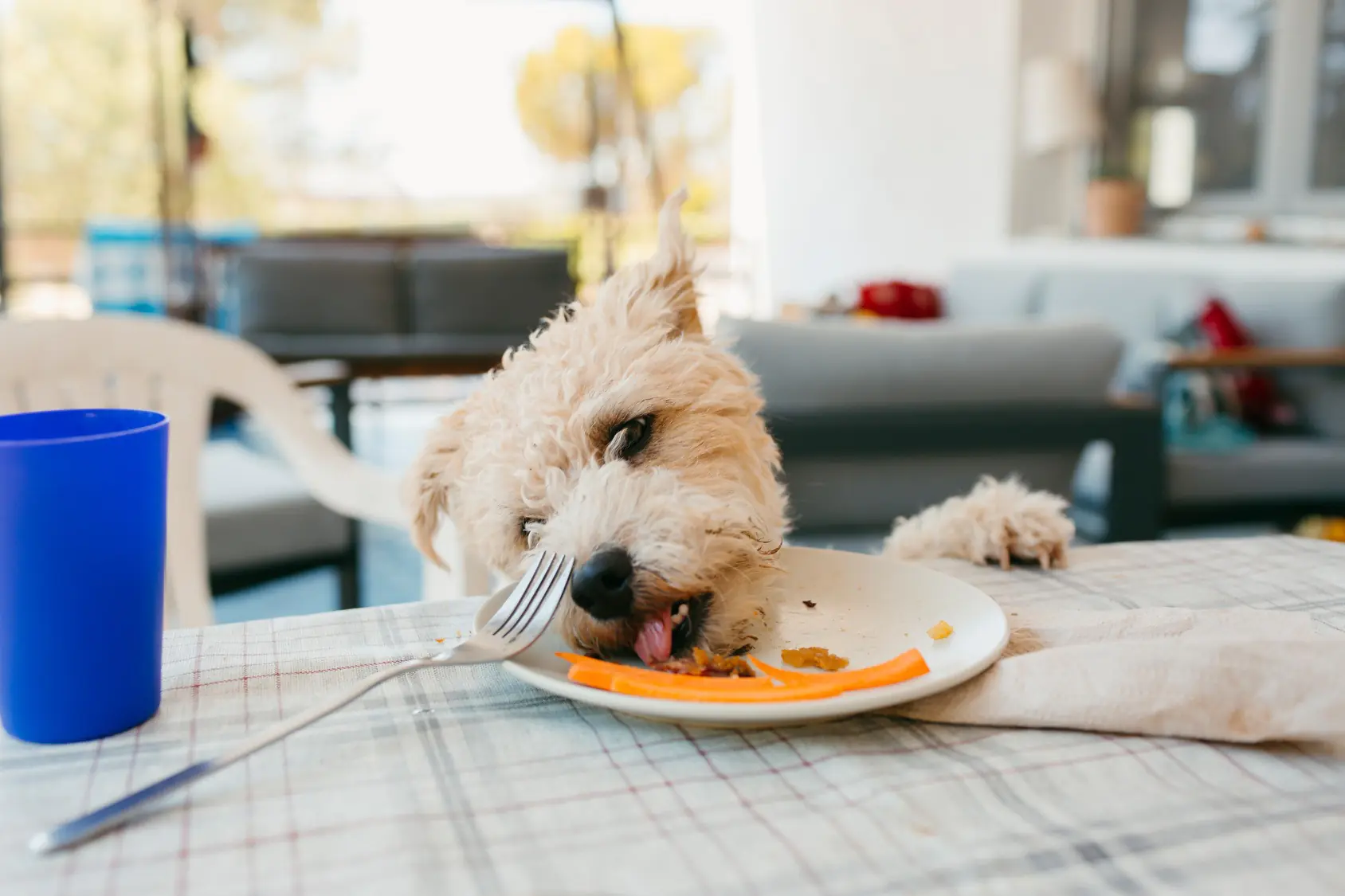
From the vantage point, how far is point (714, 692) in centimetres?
74

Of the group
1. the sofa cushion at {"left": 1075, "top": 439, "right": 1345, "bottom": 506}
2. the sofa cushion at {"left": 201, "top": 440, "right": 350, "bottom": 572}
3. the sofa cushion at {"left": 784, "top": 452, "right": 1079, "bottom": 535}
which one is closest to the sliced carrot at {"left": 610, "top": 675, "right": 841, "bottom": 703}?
the sofa cushion at {"left": 784, "top": 452, "right": 1079, "bottom": 535}

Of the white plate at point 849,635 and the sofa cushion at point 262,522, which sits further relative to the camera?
the sofa cushion at point 262,522

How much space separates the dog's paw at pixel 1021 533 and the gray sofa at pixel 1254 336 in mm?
A: 1820

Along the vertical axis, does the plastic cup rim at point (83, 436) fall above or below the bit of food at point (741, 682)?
above

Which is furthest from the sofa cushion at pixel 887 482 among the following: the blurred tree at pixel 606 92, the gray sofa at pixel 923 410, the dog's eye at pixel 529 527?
the blurred tree at pixel 606 92

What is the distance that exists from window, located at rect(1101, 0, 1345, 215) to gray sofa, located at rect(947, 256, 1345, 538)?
2.16 feet

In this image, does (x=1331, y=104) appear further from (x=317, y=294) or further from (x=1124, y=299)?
(x=317, y=294)

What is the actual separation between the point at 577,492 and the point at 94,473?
443 millimetres

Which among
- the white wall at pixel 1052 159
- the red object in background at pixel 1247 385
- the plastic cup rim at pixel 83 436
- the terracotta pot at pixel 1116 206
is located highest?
the white wall at pixel 1052 159

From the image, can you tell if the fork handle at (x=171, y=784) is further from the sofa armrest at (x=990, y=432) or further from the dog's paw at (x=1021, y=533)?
the sofa armrest at (x=990, y=432)

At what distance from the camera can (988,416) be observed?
8.72 ft

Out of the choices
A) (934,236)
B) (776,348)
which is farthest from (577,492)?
(934,236)

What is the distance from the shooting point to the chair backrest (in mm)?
1995

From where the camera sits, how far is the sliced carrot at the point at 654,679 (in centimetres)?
76
